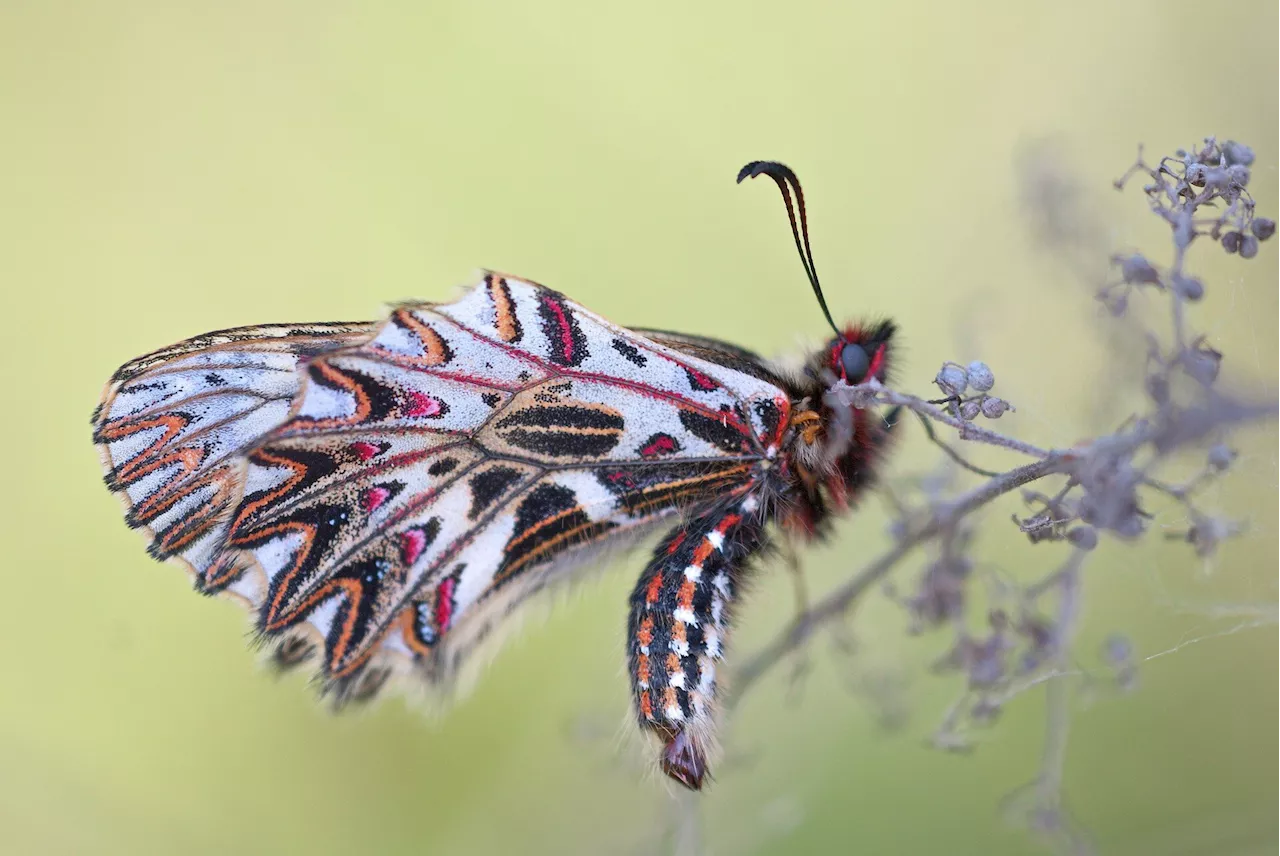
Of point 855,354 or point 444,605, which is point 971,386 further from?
point 444,605

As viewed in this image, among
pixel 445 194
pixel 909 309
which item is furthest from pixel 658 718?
pixel 445 194

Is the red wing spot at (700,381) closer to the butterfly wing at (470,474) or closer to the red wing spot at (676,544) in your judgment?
the butterfly wing at (470,474)

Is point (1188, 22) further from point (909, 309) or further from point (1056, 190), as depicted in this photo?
point (909, 309)

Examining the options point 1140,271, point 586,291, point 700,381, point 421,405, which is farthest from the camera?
point 586,291

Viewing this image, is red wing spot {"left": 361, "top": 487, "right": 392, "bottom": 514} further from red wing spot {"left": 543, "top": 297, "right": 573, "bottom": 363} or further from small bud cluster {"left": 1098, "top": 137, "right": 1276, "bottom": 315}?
small bud cluster {"left": 1098, "top": 137, "right": 1276, "bottom": 315}

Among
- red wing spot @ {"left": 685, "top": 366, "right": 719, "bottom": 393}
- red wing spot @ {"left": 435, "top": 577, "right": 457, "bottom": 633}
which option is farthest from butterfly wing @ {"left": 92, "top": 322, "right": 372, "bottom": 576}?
red wing spot @ {"left": 685, "top": 366, "right": 719, "bottom": 393}

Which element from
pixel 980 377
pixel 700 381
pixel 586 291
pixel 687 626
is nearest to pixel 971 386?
pixel 980 377

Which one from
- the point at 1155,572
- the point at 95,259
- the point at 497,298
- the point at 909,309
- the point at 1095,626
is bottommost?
the point at 1095,626
